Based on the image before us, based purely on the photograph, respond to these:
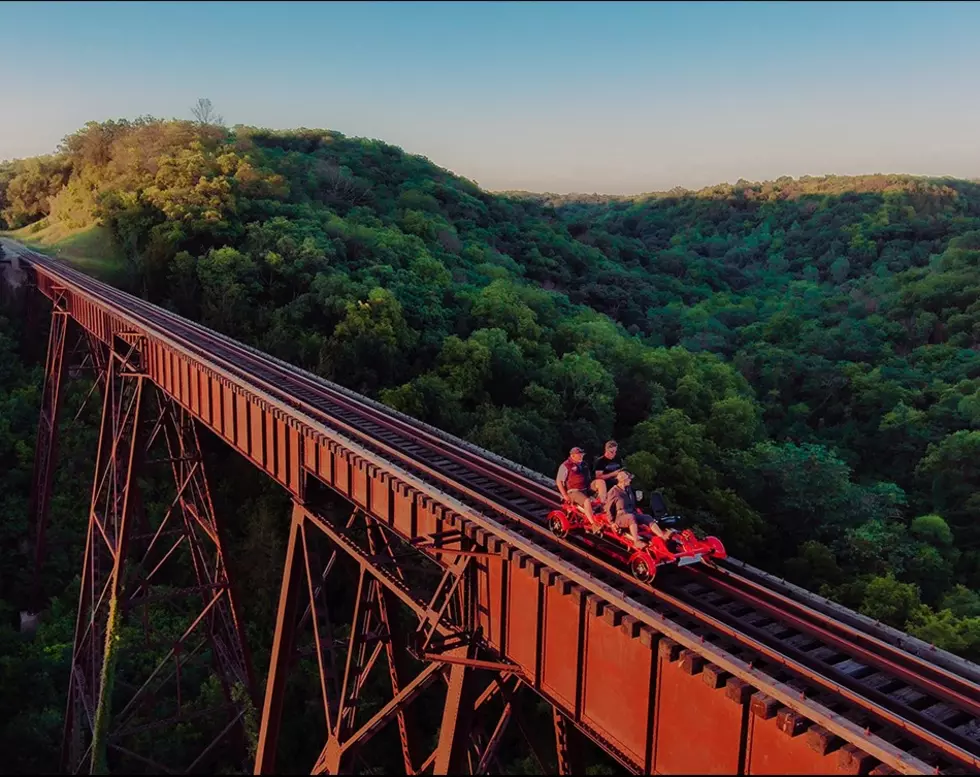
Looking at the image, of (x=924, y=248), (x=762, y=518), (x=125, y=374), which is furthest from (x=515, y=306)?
(x=924, y=248)

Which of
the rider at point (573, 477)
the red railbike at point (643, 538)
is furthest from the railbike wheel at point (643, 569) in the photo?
the rider at point (573, 477)

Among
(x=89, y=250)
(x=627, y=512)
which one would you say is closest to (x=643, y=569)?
(x=627, y=512)

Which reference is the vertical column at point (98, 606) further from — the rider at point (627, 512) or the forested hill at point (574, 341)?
the rider at point (627, 512)

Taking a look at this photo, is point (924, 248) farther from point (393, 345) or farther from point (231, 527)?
point (231, 527)

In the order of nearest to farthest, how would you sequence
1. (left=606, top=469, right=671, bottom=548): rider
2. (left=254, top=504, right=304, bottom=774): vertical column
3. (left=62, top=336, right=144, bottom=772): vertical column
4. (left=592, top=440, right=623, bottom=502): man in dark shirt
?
(left=606, top=469, right=671, bottom=548): rider, (left=592, top=440, right=623, bottom=502): man in dark shirt, (left=254, top=504, right=304, bottom=774): vertical column, (left=62, top=336, right=144, bottom=772): vertical column

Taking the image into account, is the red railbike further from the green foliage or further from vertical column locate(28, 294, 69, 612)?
vertical column locate(28, 294, 69, 612)

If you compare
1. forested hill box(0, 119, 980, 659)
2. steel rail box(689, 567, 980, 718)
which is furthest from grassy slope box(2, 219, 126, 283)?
steel rail box(689, 567, 980, 718)

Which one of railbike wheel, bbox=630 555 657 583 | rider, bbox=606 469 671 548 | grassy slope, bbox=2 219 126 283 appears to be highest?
grassy slope, bbox=2 219 126 283
